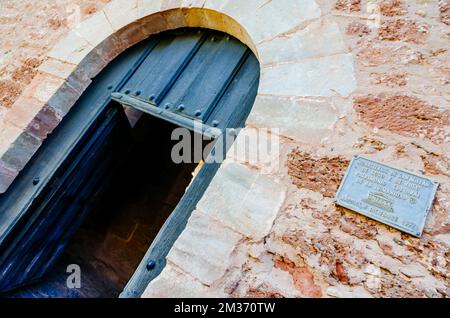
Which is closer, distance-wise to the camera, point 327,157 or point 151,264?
point 327,157

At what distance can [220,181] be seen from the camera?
1099 millimetres

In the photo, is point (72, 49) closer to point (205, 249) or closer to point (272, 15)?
point (272, 15)

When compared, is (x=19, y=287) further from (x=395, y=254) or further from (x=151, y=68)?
(x=395, y=254)

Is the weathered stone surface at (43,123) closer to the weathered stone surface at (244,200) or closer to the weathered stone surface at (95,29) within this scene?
the weathered stone surface at (95,29)

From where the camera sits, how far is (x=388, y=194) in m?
0.95

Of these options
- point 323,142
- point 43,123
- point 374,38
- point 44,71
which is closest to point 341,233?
point 323,142

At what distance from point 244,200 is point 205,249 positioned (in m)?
0.20

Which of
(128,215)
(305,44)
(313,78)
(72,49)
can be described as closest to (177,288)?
(313,78)

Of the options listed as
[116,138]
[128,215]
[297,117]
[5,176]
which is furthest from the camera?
[128,215]

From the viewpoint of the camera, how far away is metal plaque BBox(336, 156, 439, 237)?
898mm

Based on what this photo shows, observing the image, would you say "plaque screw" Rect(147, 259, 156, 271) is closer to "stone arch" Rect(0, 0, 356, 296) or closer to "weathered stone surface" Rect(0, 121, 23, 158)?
"stone arch" Rect(0, 0, 356, 296)

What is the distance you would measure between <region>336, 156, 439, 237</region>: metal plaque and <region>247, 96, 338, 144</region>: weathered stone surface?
162 mm

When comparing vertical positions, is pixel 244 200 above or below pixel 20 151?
above

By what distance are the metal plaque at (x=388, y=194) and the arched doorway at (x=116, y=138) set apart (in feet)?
1.90
